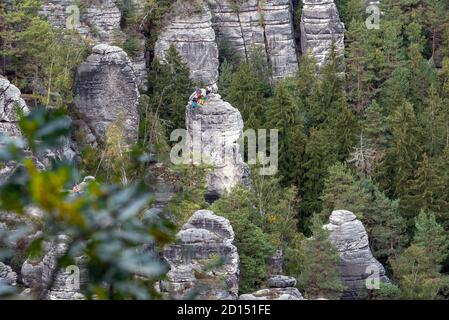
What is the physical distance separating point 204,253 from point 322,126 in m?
8.51

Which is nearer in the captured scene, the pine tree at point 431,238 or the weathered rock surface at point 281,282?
the weathered rock surface at point 281,282

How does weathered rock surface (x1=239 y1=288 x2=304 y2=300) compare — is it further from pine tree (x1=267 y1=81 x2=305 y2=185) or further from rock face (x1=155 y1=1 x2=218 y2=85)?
rock face (x1=155 y1=1 x2=218 y2=85)

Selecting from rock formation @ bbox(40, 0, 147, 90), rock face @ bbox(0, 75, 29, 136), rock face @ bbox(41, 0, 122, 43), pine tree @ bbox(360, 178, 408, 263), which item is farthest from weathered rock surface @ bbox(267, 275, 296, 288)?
rock face @ bbox(41, 0, 122, 43)

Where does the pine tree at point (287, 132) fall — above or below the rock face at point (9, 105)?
below

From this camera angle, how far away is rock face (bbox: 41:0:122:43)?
25156mm

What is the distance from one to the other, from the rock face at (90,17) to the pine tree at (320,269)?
957 cm

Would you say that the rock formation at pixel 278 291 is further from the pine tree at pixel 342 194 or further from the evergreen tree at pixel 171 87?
the evergreen tree at pixel 171 87

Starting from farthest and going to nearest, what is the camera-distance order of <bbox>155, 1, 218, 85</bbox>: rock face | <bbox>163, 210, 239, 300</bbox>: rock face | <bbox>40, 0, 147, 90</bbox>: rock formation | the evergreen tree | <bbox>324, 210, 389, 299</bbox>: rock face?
<bbox>155, 1, 218, 85</bbox>: rock face → <bbox>40, 0, 147, 90</bbox>: rock formation → the evergreen tree → <bbox>324, 210, 389, 299</bbox>: rock face → <bbox>163, 210, 239, 300</bbox>: rock face

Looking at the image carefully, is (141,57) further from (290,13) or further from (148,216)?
(148,216)

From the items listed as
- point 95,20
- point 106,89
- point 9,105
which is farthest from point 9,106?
point 95,20

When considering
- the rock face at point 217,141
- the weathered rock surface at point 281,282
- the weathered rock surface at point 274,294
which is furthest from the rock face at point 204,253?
the rock face at point 217,141

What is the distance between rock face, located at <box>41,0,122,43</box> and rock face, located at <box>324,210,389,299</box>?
878 cm

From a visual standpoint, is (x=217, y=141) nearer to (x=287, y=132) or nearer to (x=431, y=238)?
(x=287, y=132)

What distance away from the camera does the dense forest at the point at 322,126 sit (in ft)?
59.4
